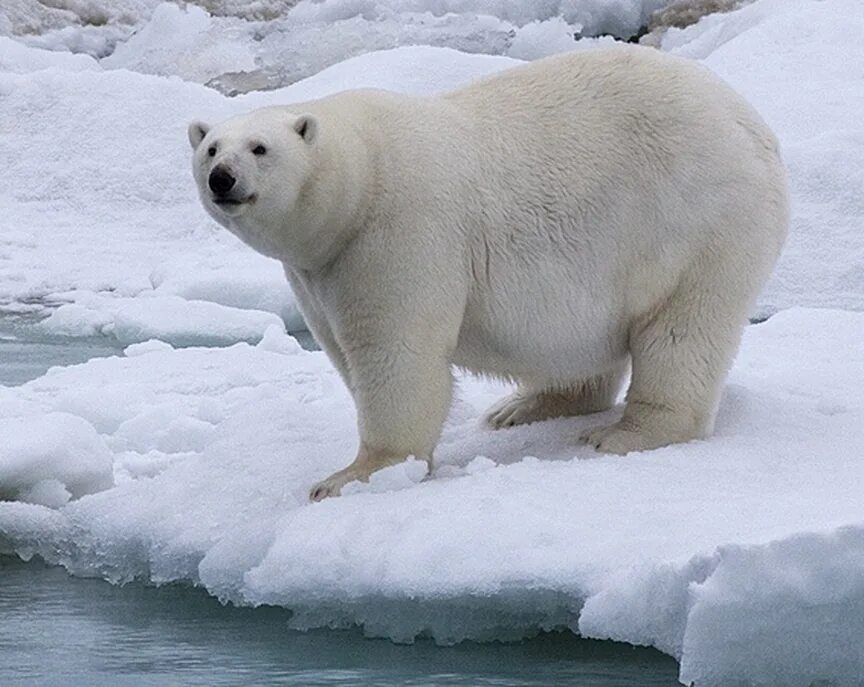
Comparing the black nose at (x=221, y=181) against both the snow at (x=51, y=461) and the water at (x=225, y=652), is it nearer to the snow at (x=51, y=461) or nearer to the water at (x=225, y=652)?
the water at (x=225, y=652)

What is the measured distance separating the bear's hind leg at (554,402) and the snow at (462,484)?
12 cm

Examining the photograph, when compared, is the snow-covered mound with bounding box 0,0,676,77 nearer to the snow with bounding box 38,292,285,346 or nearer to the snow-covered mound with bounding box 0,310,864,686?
the snow with bounding box 38,292,285,346

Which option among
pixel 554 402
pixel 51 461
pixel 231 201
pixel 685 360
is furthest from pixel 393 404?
pixel 51 461

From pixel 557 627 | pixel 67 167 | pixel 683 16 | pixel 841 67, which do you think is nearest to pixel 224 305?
pixel 67 167

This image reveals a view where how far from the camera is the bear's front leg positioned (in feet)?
16.0

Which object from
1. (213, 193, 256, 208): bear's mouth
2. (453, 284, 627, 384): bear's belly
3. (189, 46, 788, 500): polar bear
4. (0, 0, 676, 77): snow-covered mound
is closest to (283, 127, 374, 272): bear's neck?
(189, 46, 788, 500): polar bear

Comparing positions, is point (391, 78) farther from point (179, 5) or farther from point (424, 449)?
point (179, 5)

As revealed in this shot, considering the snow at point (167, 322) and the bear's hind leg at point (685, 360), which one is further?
the snow at point (167, 322)

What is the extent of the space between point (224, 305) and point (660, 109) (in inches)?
208

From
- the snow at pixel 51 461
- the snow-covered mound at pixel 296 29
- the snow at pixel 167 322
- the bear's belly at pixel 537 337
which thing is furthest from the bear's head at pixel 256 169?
the snow-covered mound at pixel 296 29

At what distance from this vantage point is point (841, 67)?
12.0 m

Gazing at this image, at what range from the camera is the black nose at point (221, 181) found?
14.9 ft

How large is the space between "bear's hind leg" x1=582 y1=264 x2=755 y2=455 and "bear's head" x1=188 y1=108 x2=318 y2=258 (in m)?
1.20

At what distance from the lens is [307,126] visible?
474 cm
